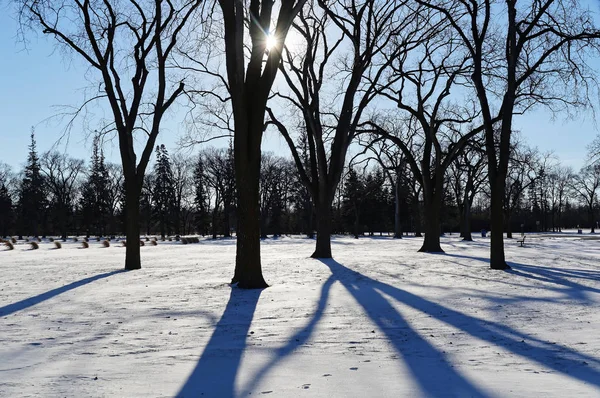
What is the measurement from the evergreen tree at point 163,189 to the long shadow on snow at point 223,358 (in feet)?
209

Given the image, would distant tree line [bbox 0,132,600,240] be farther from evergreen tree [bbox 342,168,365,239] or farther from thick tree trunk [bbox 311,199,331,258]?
thick tree trunk [bbox 311,199,331,258]

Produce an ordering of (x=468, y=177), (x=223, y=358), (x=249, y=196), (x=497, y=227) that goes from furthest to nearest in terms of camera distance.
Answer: (x=468, y=177) → (x=497, y=227) → (x=249, y=196) → (x=223, y=358)

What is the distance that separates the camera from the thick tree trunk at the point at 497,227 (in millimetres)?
14352

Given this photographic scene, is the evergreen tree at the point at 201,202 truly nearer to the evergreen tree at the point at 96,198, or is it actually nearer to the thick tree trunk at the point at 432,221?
the evergreen tree at the point at 96,198

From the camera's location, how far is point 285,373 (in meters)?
4.46

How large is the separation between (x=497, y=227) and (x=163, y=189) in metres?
60.5

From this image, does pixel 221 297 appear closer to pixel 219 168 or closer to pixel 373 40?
pixel 373 40

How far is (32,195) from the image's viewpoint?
65562 mm

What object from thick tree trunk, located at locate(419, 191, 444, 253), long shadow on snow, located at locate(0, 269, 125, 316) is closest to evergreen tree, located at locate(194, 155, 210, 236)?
thick tree trunk, located at locate(419, 191, 444, 253)

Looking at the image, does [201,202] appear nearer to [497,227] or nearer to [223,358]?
[497,227]

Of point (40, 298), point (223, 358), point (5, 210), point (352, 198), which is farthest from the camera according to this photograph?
point (5, 210)

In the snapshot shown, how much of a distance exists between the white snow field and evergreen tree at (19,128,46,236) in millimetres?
62551

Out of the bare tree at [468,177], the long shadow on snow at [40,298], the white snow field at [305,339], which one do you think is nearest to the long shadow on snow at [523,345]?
the white snow field at [305,339]

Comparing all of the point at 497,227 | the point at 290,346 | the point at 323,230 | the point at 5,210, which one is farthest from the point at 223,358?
the point at 5,210
